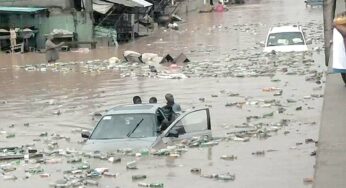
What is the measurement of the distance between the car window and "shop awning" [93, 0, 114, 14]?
2821 cm

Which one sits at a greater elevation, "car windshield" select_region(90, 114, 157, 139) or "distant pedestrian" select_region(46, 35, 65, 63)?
"car windshield" select_region(90, 114, 157, 139)

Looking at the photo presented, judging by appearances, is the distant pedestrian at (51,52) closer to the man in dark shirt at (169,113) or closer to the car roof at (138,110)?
Result: the man in dark shirt at (169,113)

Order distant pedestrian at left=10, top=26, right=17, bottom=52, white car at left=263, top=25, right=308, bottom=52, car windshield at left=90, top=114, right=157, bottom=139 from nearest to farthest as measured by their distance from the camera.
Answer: car windshield at left=90, top=114, right=157, bottom=139 → white car at left=263, top=25, right=308, bottom=52 → distant pedestrian at left=10, top=26, right=17, bottom=52

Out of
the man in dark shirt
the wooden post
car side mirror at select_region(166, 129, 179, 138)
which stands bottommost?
car side mirror at select_region(166, 129, 179, 138)

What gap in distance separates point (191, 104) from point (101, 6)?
23.0 m

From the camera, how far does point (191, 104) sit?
1920cm

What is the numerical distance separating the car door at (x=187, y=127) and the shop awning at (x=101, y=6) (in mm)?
28082

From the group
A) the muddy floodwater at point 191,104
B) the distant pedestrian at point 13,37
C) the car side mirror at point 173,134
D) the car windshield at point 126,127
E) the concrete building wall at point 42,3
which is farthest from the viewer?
the concrete building wall at point 42,3

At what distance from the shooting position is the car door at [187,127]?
41.3 feet

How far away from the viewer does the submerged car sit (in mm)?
12469

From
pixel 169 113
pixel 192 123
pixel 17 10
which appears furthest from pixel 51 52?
pixel 192 123

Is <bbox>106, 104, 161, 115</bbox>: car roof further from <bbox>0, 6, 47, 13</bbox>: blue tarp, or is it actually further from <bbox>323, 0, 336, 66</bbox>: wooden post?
<bbox>0, 6, 47, 13</bbox>: blue tarp

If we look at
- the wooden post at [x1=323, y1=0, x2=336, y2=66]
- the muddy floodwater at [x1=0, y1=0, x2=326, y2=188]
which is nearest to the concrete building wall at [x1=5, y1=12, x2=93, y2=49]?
the muddy floodwater at [x1=0, y1=0, x2=326, y2=188]

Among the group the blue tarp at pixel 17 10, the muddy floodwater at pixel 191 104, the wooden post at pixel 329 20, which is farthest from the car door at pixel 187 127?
the blue tarp at pixel 17 10
